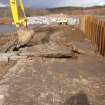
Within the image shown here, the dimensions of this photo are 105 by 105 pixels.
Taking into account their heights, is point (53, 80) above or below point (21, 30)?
above

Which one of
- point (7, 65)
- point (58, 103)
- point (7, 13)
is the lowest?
point (7, 13)

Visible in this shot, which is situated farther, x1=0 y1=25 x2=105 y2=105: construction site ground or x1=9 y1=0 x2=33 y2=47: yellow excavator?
x1=9 y1=0 x2=33 y2=47: yellow excavator

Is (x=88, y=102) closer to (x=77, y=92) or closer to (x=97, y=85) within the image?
(x=77, y=92)

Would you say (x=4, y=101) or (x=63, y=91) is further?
(x=63, y=91)

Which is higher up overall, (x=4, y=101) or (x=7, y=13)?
(x=4, y=101)

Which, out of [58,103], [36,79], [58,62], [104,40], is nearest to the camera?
[58,103]

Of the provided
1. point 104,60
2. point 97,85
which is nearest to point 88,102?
point 97,85

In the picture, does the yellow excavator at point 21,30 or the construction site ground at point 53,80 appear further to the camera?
the yellow excavator at point 21,30

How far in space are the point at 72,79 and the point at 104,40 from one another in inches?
154

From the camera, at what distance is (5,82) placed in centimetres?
731

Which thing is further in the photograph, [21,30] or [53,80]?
[21,30]

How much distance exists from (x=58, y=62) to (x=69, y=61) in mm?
465

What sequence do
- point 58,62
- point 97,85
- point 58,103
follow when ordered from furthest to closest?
1. point 58,62
2. point 97,85
3. point 58,103

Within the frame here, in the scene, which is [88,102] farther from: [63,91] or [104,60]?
[104,60]
